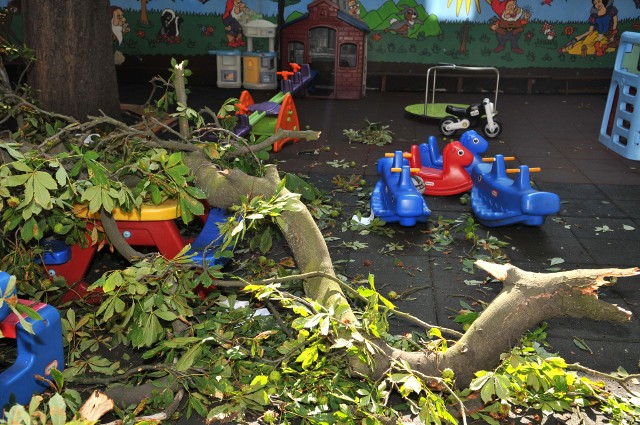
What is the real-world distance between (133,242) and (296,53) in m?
7.90

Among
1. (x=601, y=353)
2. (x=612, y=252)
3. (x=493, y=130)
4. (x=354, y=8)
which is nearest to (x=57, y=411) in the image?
(x=601, y=353)

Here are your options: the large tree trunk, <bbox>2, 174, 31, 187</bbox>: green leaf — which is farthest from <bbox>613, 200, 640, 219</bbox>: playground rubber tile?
the large tree trunk

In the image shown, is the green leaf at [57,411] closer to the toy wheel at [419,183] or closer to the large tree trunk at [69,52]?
the toy wheel at [419,183]

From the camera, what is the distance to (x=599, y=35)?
1109 centimetres

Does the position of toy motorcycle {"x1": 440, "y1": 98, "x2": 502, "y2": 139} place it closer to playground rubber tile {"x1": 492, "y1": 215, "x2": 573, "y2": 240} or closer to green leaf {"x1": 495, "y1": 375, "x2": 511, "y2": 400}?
playground rubber tile {"x1": 492, "y1": 215, "x2": 573, "y2": 240}

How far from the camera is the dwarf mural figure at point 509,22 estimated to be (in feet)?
36.0

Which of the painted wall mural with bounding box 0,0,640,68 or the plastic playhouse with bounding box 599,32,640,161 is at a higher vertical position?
the painted wall mural with bounding box 0,0,640,68

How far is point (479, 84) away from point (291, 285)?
8.84m

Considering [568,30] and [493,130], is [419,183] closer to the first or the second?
[493,130]

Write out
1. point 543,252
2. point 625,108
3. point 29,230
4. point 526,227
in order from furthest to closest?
point 625,108
point 526,227
point 543,252
point 29,230

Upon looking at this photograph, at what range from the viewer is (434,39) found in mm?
11250

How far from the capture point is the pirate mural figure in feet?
37.1

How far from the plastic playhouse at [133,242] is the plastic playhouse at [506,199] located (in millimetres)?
2218

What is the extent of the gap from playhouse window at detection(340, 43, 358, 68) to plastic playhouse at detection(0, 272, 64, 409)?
8686 mm
